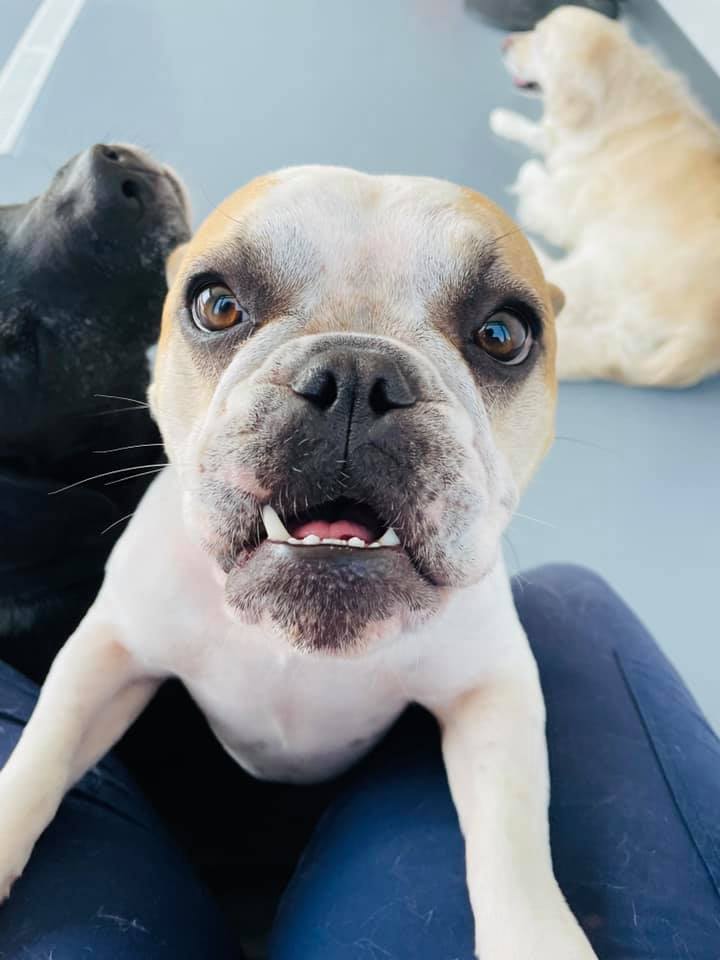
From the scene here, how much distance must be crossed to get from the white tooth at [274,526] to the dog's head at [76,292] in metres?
0.69

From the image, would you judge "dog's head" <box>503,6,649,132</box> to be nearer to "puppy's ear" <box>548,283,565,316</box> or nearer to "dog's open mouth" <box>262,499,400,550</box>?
"puppy's ear" <box>548,283,565,316</box>

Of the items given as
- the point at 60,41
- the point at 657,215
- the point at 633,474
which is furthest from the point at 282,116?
the point at 633,474

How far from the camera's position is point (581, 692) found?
1.16 m

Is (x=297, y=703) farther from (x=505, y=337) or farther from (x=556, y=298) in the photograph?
(x=556, y=298)

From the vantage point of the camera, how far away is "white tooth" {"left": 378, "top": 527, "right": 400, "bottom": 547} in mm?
784

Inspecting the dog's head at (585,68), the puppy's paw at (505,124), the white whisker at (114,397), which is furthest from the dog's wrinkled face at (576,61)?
the white whisker at (114,397)

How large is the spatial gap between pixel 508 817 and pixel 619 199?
2.67 m

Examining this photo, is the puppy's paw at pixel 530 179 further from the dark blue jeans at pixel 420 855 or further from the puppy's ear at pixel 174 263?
the dark blue jeans at pixel 420 855

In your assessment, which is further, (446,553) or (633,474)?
(633,474)

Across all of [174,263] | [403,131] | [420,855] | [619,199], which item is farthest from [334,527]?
[403,131]

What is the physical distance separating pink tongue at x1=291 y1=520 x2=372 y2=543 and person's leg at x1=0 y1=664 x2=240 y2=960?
50 cm

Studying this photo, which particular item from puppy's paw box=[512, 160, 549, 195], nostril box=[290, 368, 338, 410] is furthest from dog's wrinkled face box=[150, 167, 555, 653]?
puppy's paw box=[512, 160, 549, 195]

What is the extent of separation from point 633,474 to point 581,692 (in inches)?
50.6

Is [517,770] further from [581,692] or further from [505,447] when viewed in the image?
[505,447]
